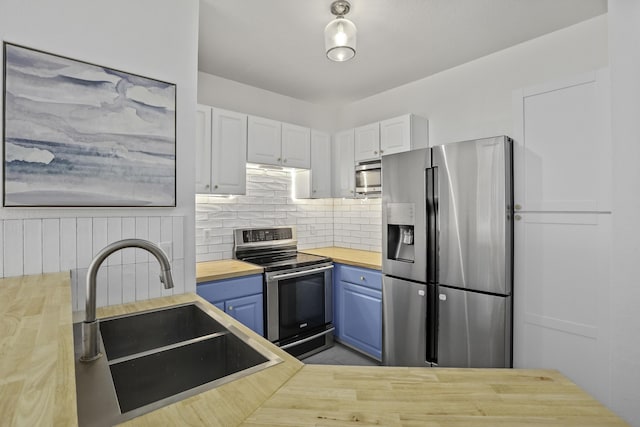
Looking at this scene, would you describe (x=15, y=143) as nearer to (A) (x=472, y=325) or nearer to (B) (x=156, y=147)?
(B) (x=156, y=147)

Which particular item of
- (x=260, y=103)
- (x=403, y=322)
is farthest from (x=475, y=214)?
(x=260, y=103)

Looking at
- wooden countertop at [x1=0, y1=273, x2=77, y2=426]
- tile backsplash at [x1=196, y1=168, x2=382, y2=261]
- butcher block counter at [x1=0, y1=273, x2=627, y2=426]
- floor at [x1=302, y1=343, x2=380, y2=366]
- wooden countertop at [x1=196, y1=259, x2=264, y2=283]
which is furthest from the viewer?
tile backsplash at [x1=196, y1=168, x2=382, y2=261]

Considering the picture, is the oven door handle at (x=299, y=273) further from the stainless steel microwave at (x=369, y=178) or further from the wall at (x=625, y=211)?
the wall at (x=625, y=211)

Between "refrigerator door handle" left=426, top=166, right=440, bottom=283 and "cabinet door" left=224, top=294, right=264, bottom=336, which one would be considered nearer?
"refrigerator door handle" left=426, top=166, right=440, bottom=283

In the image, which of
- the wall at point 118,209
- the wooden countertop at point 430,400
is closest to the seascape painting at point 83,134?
the wall at point 118,209

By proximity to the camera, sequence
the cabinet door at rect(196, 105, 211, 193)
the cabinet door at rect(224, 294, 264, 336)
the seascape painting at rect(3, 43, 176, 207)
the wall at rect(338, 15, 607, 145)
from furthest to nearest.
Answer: the cabinet door at rect(196, 105, 211, 193) < the cabinet door at rect(224, 294, 264, 336) < the wall at rect(338, 15, 607, 145) < the seascape painting at rect(3, 43, 176, 207)

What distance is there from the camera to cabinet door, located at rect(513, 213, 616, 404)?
5.69ft

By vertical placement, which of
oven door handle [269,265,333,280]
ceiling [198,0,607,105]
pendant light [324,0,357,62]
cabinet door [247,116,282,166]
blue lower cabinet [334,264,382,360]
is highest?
ceiling [198,0,607,105]

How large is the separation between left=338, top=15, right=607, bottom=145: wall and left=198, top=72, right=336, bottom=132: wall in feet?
2.46

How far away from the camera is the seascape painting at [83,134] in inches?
55.7

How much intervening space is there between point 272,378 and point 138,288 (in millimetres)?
1153

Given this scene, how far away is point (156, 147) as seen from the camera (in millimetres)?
1773

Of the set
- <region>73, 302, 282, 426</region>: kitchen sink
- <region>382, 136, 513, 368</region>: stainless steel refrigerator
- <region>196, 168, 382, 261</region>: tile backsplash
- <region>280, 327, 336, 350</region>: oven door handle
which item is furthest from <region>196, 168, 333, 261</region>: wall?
<region>73, 302, 282, 426</region>: kitchen sink

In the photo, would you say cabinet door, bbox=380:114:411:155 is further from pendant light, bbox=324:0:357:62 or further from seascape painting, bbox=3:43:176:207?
seascape painting, bbox=3:43:176:207
